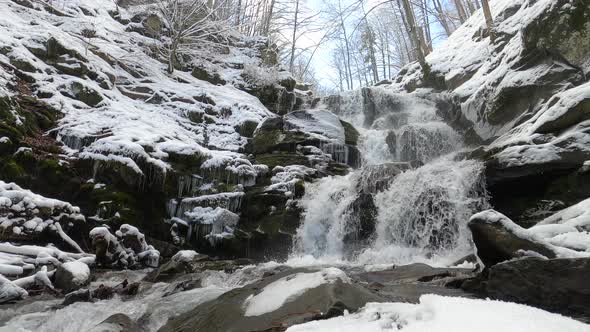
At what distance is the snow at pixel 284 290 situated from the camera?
308cm

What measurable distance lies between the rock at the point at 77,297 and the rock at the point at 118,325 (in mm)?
1445

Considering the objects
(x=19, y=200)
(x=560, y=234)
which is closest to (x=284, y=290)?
(x=560, y=234)

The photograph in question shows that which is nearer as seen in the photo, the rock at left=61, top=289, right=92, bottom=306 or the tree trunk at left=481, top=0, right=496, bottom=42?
the rock at left=61, top=289, right=92, bottom=306

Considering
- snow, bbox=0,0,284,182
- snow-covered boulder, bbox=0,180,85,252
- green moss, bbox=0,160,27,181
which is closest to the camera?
snow-covered boulder, bbox=0,180,85,252

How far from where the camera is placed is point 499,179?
7.97m

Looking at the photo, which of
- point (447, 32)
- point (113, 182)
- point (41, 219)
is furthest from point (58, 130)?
point (447, 32)

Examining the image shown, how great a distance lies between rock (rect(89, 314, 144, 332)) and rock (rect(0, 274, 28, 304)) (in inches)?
86.8

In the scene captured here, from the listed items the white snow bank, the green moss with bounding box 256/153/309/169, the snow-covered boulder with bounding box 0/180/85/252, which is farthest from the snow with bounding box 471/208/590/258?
the snow-covered boulder with bounding box 0/180/85/252

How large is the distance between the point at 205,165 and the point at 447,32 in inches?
871

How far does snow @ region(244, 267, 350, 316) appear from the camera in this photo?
308 cm

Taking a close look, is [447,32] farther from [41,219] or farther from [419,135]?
[41,219]

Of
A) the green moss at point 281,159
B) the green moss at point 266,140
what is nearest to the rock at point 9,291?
the green moss at point 281,159

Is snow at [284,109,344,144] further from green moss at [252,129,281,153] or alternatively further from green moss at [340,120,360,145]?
green moss at [252,129,281,153]

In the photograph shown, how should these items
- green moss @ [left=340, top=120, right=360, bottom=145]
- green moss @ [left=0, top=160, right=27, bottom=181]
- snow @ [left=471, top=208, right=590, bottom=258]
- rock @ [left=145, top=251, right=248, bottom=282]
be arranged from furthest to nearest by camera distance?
green moss @ [left=340, top=120, right=360, bottom=145] → green moss @ [left=0, top=160, right=27, bottom=181] → rock @ [left=145, top=251, right=248, bottom=282] → snow @ [left=471, top=208, right=590, bottom=258]
